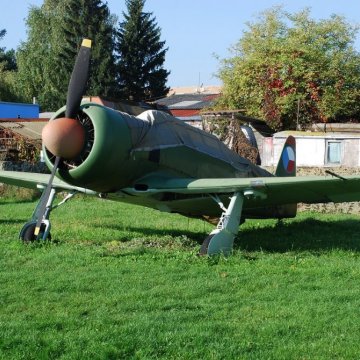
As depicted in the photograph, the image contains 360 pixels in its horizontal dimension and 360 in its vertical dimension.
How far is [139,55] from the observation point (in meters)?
51.7

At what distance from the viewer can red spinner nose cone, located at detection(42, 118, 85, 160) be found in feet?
26.5

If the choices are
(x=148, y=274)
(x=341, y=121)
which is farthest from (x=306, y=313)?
(x=341, y=121)

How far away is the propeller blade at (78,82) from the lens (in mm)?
8320

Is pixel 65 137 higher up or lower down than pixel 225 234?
higher up

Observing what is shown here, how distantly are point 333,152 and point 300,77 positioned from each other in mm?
9603

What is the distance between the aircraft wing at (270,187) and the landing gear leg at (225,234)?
0.70ft

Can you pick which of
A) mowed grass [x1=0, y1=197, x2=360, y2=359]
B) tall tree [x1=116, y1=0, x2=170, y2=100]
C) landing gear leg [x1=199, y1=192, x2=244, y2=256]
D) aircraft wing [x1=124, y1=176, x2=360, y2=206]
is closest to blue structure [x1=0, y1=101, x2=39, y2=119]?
tall tree [x1=116, y1=0, x2=170, y2=100]

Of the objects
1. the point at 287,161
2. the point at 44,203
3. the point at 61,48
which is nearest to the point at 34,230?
the point at 44,203

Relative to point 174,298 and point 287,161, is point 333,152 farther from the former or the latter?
point 174,298

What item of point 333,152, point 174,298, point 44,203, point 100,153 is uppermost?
point 100,153

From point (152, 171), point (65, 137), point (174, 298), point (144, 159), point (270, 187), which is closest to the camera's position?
point (174, 298)

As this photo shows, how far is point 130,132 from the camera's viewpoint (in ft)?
28.1

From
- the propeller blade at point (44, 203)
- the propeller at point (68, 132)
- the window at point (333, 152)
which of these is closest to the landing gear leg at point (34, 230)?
the propeller blade at point (44, 203)

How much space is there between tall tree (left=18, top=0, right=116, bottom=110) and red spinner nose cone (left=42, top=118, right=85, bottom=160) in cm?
3837
